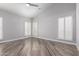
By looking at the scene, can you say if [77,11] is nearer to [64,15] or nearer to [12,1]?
[64,15]

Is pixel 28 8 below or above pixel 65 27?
above

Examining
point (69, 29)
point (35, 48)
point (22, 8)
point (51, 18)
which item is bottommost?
point (35, 48)

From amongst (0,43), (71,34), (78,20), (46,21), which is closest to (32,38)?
(46,21)

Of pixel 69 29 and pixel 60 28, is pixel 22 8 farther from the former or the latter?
pixel 69 29

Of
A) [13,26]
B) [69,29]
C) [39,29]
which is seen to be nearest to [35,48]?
[39,29]

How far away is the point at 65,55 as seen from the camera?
1620mm

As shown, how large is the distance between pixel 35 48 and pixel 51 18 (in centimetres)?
64

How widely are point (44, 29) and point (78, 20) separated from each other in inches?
27.7

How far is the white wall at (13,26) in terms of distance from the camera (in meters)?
1.65

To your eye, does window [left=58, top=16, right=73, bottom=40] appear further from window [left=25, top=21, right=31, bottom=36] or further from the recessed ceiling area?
window [left=25, top=21, right=31, bottom=36]

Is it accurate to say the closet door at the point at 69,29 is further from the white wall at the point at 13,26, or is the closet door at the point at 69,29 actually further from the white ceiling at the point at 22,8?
the white wall at the point at 13,26

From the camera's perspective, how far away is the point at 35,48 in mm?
1693

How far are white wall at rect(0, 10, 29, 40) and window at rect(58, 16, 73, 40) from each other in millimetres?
642

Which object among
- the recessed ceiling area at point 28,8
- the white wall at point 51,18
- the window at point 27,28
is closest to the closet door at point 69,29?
the white wall at point 51,18
